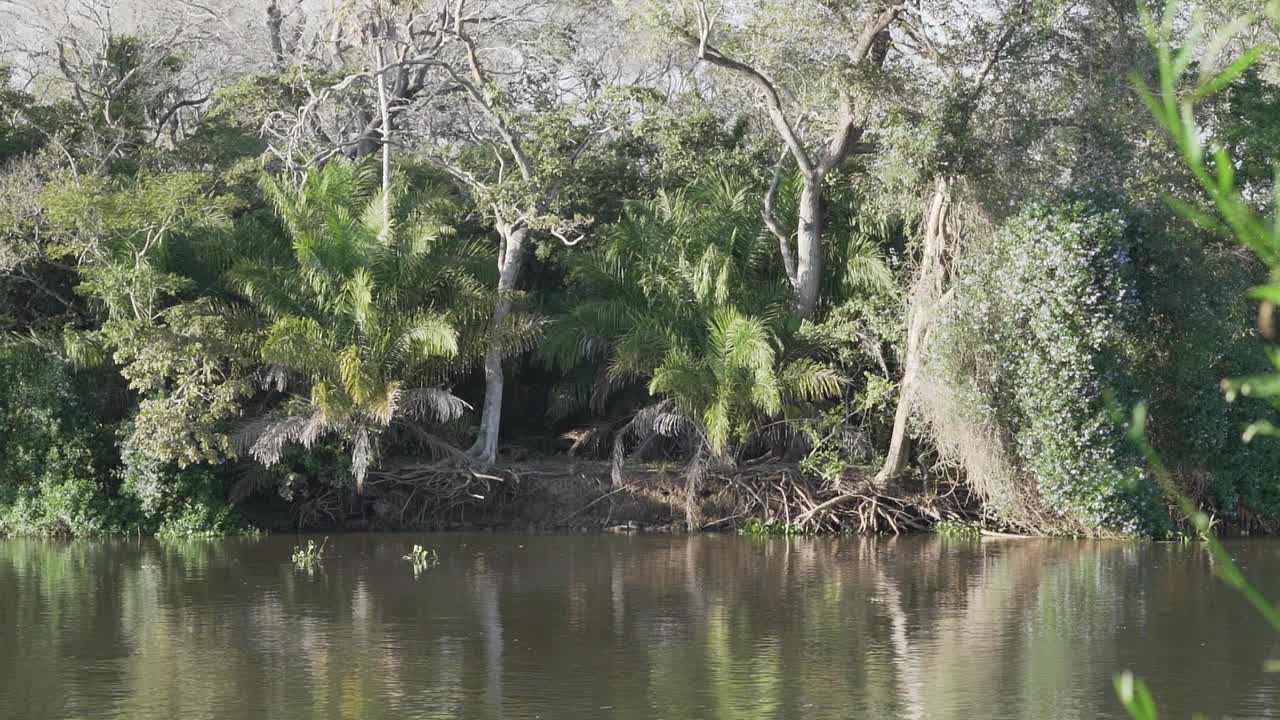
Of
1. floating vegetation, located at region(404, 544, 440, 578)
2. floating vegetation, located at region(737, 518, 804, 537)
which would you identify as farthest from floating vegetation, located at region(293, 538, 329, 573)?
floating vegetation, located at region(737, 518, 804, 537)

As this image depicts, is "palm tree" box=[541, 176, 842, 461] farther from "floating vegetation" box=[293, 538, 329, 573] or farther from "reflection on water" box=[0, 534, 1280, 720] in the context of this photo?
"floating vegetation" box=[293, 538, 329, 573]

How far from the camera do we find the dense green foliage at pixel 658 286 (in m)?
18.0

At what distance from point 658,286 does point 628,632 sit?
901 cm

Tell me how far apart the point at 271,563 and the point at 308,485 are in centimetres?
349

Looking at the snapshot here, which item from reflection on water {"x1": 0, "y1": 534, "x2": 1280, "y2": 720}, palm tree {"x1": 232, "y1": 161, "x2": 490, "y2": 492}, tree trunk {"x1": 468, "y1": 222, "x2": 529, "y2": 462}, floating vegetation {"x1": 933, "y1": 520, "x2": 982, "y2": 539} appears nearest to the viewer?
reflection on water {"x1": 0, "y1": 534, "x2": 1280, "y2": 720}

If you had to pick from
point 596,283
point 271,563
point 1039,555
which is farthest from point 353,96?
point 1039,555

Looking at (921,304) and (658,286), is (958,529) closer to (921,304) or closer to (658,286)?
(921,304)

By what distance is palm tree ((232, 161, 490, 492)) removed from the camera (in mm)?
18938

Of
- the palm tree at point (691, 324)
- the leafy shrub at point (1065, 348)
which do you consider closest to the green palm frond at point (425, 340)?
the palm tree at point (691, 324)

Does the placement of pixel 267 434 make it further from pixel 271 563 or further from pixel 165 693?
pixel 165 693

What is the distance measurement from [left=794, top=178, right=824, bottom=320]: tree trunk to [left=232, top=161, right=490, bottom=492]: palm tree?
4299 mm

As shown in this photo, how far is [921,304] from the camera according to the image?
19250 millimetres

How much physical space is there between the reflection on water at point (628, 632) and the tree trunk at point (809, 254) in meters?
3.99

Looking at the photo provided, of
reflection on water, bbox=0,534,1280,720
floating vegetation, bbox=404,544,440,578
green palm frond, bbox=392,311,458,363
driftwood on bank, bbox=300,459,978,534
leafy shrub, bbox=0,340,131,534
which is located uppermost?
green palm frond, bbox=392,311,458,363
